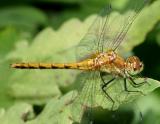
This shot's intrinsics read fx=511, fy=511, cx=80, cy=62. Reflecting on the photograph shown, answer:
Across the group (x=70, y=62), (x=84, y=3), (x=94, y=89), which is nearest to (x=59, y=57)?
(x=70, y=62)

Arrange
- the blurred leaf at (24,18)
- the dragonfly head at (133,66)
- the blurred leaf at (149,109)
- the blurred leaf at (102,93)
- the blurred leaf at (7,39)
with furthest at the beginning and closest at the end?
the blurred leaf at (24,18), the blurred leaf at (7,39), the dragonfly head at (133,66), the blurred leaf at (149,109), the blurred leaf at (102,93)

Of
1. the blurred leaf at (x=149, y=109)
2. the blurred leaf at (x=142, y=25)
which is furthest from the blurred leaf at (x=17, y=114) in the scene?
the blurred leaf at (x=142, y=25)

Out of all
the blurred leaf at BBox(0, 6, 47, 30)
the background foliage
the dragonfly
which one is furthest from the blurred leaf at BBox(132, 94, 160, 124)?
the blurred leaf at BBox(0, 6, 47, 30)

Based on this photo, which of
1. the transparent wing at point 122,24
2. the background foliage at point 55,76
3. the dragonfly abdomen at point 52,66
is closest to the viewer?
the background foliage at point 55,76

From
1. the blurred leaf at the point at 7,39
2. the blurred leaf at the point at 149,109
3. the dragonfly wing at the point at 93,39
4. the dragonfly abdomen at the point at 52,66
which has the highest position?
the blurred leaf at the point at 7,39

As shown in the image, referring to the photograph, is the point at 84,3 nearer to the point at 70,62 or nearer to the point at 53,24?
the point at 53,24

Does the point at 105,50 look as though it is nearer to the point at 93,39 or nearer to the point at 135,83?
the point at 93,39

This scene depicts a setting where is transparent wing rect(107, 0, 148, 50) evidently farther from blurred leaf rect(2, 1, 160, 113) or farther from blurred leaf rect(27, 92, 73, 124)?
blurred leaf rect(27, 92, 73, 124)

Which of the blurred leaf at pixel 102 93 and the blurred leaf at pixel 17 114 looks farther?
the blurred leaf at pixel 17 114

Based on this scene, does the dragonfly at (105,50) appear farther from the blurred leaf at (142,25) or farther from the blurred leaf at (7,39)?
the blurred leaf at (7,39)
